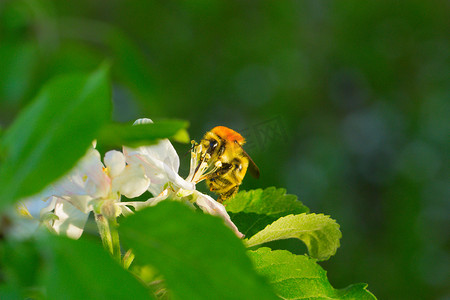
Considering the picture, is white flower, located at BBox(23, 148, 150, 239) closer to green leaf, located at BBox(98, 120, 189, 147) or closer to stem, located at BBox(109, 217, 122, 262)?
stem, located at BBox(109, 217, 122, 262)

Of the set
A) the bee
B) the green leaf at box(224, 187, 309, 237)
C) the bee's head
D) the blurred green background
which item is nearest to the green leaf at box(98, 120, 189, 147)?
the green leaf at box(224, 187, 309, 237)

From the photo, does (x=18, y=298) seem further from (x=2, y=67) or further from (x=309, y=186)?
(x=309, y=186)

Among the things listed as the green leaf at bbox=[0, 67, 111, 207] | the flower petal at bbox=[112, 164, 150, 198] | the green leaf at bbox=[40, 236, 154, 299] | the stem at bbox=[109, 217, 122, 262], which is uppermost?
the green leaf at bbox=[0, 67, 111, 207]

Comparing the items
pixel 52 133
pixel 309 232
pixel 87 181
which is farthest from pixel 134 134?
pixel 309 232

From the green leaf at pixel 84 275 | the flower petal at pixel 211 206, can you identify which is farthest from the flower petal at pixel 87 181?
the green leaf at pixel 84 275

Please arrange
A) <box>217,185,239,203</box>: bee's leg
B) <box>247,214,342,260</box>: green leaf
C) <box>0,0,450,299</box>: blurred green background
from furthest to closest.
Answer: <box>0,0,450,299</box>: blurred green background → <box>217,185,239,203</box>: bee's leg → <box>247,214,342,260</box>: green leaf

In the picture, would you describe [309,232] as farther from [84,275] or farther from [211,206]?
[84,275]

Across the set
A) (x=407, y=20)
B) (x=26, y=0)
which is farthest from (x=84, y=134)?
(x=407, y=20)
